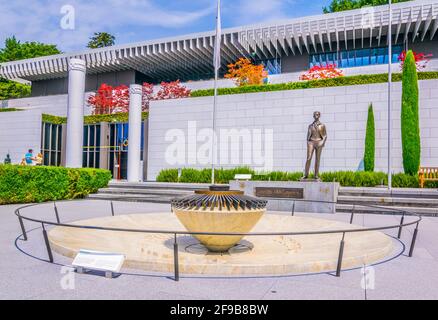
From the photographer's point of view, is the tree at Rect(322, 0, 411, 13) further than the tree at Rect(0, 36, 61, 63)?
No

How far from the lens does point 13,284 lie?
16.7 ft

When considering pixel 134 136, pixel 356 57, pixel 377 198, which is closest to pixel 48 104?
pixel 134 136

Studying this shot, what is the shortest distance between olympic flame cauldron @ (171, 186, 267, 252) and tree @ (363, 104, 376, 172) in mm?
16310

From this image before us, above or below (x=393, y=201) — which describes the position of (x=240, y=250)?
below

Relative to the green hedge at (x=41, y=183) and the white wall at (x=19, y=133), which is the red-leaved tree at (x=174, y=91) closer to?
the white wall at (x=19, y=133)

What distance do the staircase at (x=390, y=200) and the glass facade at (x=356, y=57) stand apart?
→ 2007 centimetres

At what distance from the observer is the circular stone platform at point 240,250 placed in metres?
5.75

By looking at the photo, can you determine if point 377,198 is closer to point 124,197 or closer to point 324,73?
point 124,197

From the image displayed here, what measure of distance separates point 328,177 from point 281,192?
586 cm

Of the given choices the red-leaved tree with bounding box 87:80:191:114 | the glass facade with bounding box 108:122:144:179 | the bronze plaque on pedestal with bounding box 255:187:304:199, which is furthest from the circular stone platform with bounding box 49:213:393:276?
the red-leaved tree with bounding box 87:80:191:114

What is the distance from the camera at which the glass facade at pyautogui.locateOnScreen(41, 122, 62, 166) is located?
110 feet

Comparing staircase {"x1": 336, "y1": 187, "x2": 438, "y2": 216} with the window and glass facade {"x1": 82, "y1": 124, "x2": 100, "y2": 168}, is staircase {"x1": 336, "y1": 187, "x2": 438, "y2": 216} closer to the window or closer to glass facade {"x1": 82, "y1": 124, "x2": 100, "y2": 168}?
the window

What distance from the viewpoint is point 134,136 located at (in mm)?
26828

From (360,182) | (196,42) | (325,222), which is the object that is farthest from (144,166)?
(325,222)
